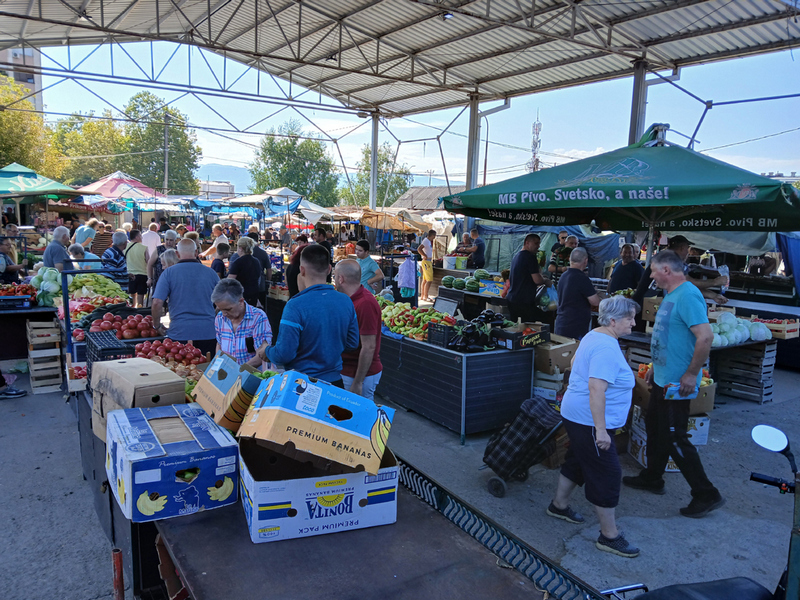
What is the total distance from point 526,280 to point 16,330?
6.91m

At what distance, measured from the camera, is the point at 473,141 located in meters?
17.7

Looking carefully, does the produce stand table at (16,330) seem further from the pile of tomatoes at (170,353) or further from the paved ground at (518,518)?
the pile of tomatoes at (170,353)

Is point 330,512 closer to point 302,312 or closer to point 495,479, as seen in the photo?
point 302,312

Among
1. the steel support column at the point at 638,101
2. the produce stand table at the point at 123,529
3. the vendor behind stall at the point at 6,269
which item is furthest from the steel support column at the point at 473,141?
the produce stand table at the point at 123,529

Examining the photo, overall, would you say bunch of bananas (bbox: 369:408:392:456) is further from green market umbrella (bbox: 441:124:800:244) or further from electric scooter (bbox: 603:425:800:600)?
green market umbrella (bbox: 441:124:800:244)

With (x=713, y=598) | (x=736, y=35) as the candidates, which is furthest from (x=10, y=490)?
(x=736, y=35)

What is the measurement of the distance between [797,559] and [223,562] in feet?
6.24

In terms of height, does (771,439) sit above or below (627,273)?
below

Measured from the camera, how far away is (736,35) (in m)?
10.4

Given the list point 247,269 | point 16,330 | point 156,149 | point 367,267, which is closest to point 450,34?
point 367,267

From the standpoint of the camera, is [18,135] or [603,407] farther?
[18,135]

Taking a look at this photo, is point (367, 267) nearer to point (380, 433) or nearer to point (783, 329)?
point (783, 329)

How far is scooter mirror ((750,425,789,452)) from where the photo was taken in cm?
188

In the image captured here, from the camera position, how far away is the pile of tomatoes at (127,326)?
5281 mm
